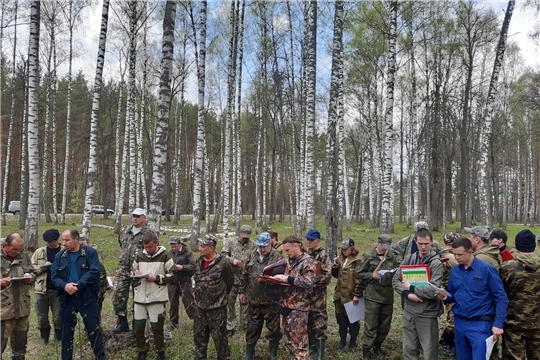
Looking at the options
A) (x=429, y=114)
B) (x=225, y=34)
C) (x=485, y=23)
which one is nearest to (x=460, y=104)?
(x=429, y=114)

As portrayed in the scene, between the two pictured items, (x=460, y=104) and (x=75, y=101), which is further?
(x=75, y=101)

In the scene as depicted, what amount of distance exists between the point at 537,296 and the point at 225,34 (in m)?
20.0

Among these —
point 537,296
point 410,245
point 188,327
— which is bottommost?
point 188,327

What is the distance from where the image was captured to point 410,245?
5.55 m

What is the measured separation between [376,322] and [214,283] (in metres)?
2.51

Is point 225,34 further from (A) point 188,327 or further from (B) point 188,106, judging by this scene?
(A) point 188,327

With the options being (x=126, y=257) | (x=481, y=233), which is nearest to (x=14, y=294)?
(x=126, y=257)

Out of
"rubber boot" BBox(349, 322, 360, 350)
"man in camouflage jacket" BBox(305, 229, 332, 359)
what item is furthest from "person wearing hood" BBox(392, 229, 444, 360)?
"rubber boot" BBox(349, 322, 360, 350)

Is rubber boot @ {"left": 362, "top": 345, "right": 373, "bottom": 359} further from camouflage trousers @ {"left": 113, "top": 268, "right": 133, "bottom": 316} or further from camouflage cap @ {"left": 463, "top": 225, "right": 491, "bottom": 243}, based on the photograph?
camouflage trousers @ {"left": 113, "top": 268, "right": 133, "bottom": 316}

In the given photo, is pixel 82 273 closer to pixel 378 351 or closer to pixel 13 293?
pixel 13 293

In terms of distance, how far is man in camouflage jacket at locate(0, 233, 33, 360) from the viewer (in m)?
4.75

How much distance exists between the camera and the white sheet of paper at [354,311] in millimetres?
5871

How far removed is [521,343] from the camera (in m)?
4.39

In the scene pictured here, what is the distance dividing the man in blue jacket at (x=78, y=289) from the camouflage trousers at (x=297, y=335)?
2577 mm
